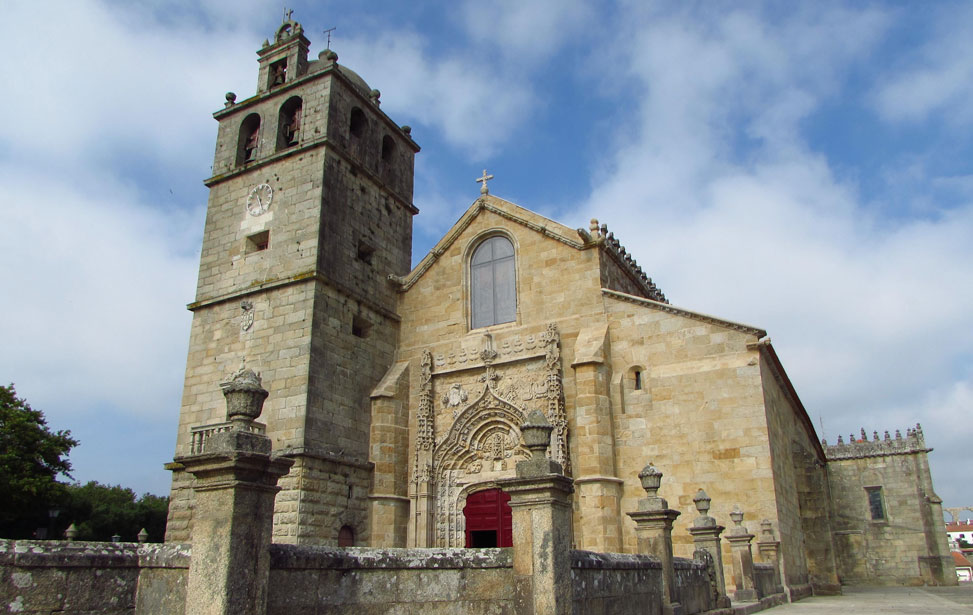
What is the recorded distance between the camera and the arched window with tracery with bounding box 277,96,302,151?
1853cm

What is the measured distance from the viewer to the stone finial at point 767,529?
1333cm

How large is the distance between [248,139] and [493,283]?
785 centimetres

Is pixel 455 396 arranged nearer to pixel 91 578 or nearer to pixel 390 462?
pixel 390 462

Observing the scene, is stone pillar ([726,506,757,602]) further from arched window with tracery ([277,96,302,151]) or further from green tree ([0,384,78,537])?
green tree ([0,384,78,537])

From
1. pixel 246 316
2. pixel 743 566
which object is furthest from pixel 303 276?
pixel 743 566

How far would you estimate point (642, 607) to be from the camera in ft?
27.6

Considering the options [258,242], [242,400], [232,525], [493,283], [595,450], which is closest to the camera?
[232,525]

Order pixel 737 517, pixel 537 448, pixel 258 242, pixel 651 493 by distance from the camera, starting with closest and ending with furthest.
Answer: pixel 537 448
pixel 651 493
pixel 737 517
pixel 258 242

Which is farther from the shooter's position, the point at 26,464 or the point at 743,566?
the point at 26,464

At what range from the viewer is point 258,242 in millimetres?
17891

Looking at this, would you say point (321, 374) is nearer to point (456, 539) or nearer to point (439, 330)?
point (439, 330)

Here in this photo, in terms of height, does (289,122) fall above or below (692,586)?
above

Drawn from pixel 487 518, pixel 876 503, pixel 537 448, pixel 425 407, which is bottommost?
pixel 487 518

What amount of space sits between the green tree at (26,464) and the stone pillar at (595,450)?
845 inches
